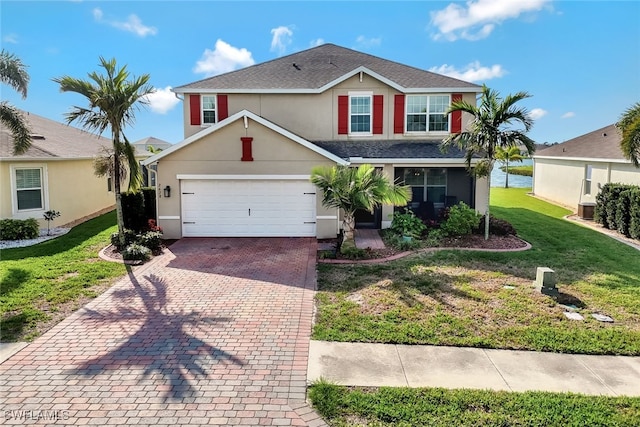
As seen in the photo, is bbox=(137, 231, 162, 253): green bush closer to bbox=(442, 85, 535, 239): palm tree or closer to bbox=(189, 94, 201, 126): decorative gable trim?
bbox=(189, 94, 201, 126): decorative gable trim

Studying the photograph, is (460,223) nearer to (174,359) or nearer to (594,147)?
(174,359)

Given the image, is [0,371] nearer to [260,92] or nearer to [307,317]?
[307,317]

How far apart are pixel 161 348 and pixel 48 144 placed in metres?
16.0

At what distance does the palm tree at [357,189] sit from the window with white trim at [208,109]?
7.94 metres

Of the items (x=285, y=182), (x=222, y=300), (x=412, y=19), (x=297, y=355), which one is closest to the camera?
(x=297, y=355)

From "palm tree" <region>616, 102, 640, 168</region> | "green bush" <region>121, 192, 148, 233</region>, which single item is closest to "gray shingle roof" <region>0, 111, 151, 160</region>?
"green bush" <region>121, 192, 148, 233</region>

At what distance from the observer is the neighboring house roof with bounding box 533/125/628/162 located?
66.4 ft

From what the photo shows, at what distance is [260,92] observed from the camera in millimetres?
18297

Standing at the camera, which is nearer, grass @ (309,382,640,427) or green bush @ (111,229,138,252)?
grass @ (309,382,640,427)

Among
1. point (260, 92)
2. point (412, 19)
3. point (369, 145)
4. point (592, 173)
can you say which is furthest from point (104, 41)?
point (592, 173)

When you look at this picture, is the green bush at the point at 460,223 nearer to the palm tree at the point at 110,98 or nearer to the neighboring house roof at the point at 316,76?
the neighboring house roof at the point at 316,76

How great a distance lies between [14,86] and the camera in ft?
43.7

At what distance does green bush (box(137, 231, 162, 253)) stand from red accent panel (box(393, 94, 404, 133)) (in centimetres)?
1071

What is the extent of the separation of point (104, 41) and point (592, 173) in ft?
74.7
